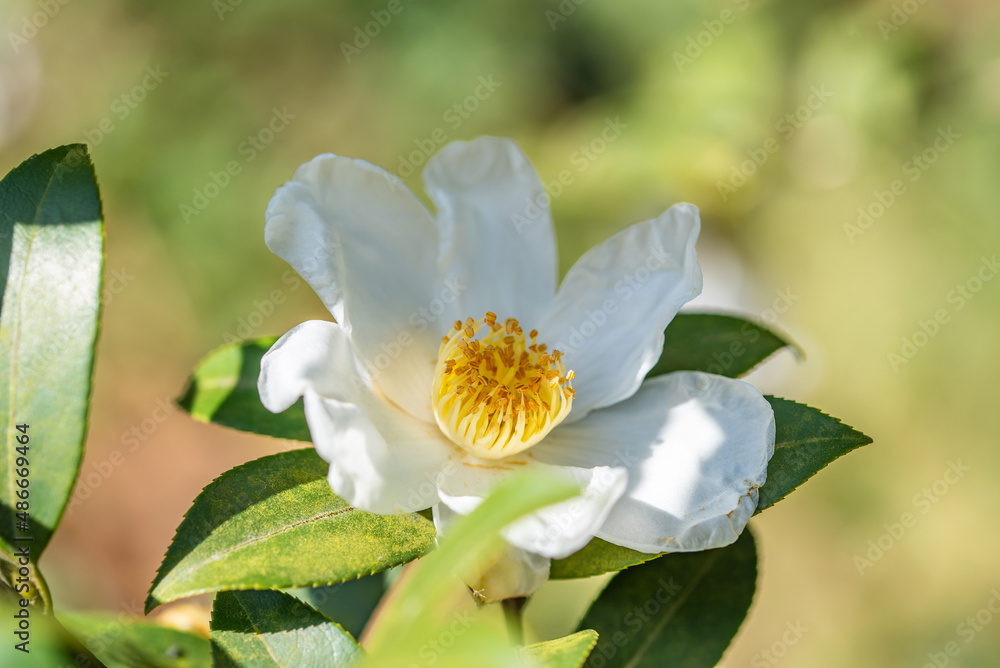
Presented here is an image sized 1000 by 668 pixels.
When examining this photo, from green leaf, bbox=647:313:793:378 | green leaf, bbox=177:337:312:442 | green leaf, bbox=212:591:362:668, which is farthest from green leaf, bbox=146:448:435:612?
green leaf, bbox=647:313:793:378

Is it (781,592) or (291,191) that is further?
(781,592)

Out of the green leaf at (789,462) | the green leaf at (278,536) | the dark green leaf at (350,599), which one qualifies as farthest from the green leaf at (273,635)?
the dark green leaf at (350,599)

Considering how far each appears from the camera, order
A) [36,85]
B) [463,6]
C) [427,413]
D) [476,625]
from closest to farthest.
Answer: [476,625]
[427,413]
[463,6]
[36,85]

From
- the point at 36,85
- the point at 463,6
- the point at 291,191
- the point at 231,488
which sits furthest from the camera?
the point at 36,85

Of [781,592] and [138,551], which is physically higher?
[138,551]

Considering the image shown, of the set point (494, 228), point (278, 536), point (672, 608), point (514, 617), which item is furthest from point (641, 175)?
point (278, 536)

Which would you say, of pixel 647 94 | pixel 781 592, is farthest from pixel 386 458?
pixel 647 94

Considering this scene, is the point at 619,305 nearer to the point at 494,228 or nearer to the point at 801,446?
the point at 494,228

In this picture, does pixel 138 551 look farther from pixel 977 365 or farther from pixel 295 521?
pixel 977 365
